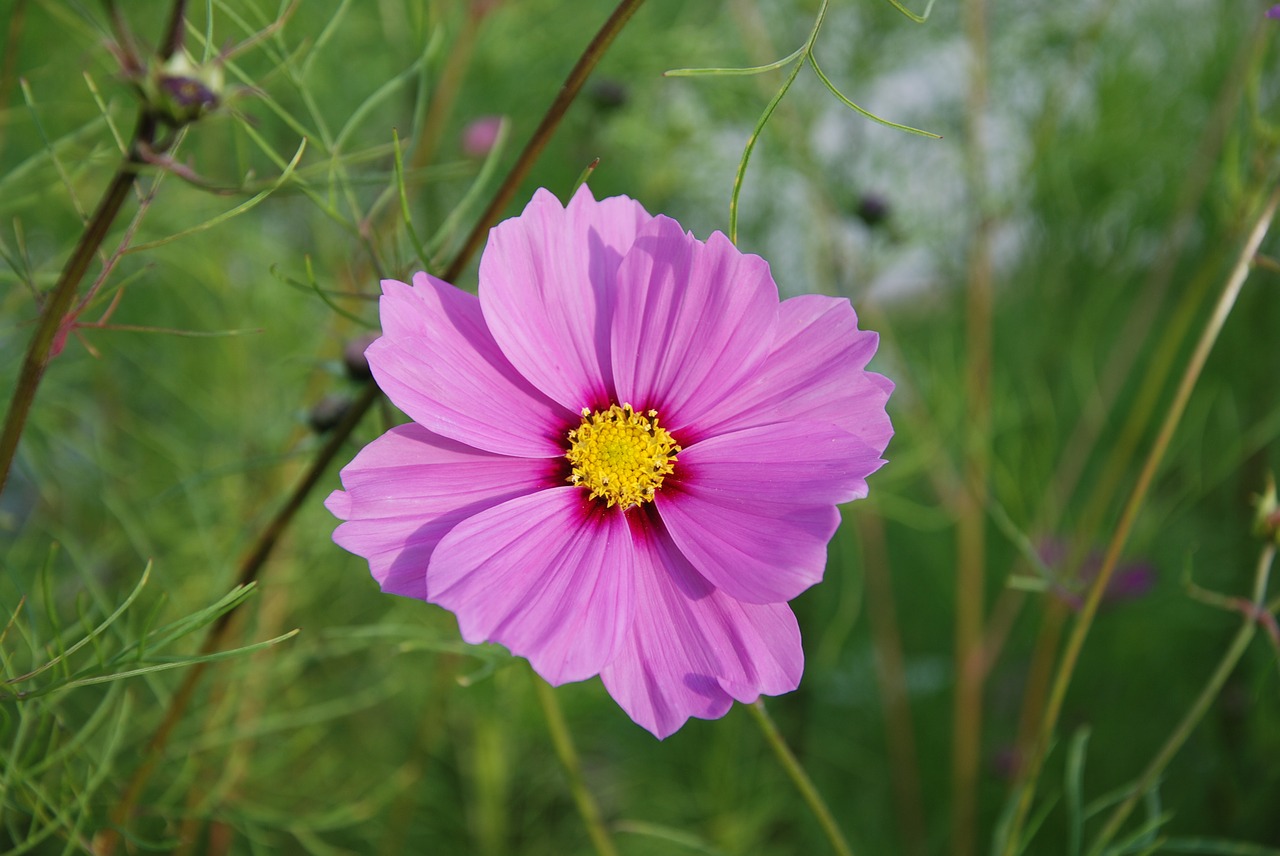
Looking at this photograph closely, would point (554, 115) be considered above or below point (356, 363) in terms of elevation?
above

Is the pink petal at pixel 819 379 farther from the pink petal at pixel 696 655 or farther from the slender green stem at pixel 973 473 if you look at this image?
the slender green stem at pixel 973 473

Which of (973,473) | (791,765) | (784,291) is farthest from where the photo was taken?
(784,291)

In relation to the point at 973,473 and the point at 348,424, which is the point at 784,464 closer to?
the point at 348,424

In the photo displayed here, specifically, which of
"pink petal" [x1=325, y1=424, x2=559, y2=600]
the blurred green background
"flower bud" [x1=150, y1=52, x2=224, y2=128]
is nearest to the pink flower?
"pink petal" [x1=325, y1=424, x2=559, y2=600]

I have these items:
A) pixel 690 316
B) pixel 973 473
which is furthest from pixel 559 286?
pixel 973 473

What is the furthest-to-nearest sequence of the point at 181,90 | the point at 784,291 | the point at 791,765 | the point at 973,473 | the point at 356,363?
the point at 784,291
the point at 973,473
the point at 356,363
the point at 791,765
the point at 181,90

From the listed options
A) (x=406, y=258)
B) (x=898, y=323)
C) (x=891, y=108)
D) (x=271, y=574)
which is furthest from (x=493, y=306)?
(x=898, y=323)
